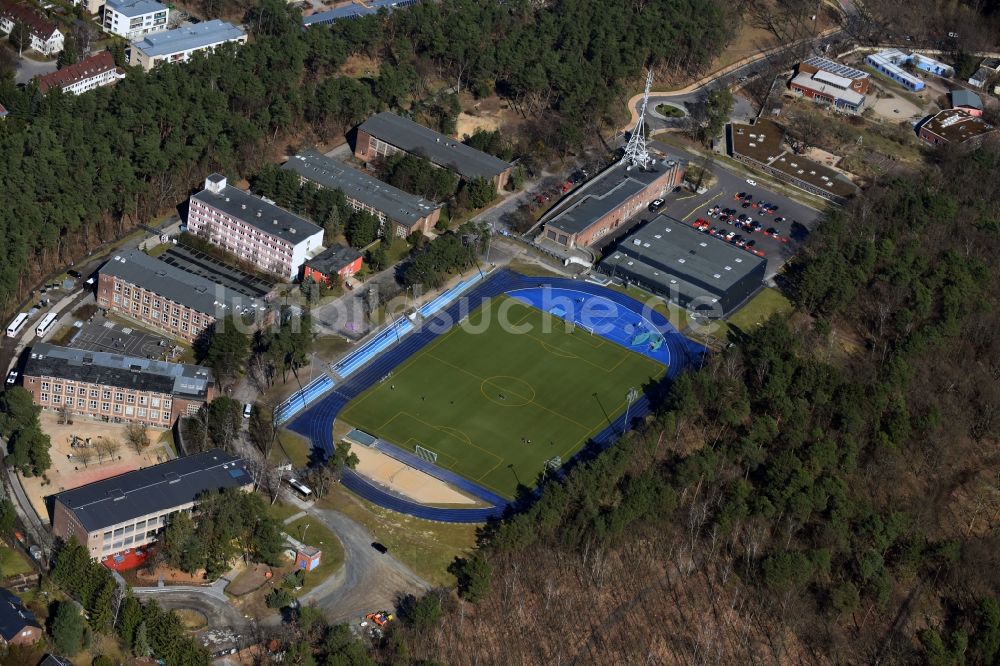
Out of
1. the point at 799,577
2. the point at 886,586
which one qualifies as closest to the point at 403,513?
the point at 799,577

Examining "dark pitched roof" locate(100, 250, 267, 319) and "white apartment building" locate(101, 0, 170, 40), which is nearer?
"dark pitched roof" locate(100, 250, 267, 319)

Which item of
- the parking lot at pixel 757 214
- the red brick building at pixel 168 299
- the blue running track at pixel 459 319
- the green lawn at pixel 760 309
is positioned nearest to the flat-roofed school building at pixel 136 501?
the blue running track at pixel 459 319

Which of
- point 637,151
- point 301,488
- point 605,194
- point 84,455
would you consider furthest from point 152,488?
point 637,151

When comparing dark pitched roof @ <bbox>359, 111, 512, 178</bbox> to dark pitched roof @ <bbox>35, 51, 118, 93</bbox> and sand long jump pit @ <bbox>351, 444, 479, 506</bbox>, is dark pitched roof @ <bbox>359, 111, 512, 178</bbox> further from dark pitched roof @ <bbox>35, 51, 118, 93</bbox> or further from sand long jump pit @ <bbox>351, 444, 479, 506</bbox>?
sand long jump pit @ <bbox>351, 444, 479, 506</bbox>

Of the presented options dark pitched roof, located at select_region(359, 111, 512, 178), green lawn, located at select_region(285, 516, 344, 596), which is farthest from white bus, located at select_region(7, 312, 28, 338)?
dark pitched roof, located at select_region(359, 111, 512, 178)

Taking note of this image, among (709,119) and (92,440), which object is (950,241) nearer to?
(709,119)

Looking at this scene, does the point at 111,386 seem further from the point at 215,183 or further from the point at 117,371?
the point at 215,183

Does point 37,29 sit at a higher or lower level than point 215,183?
higher
